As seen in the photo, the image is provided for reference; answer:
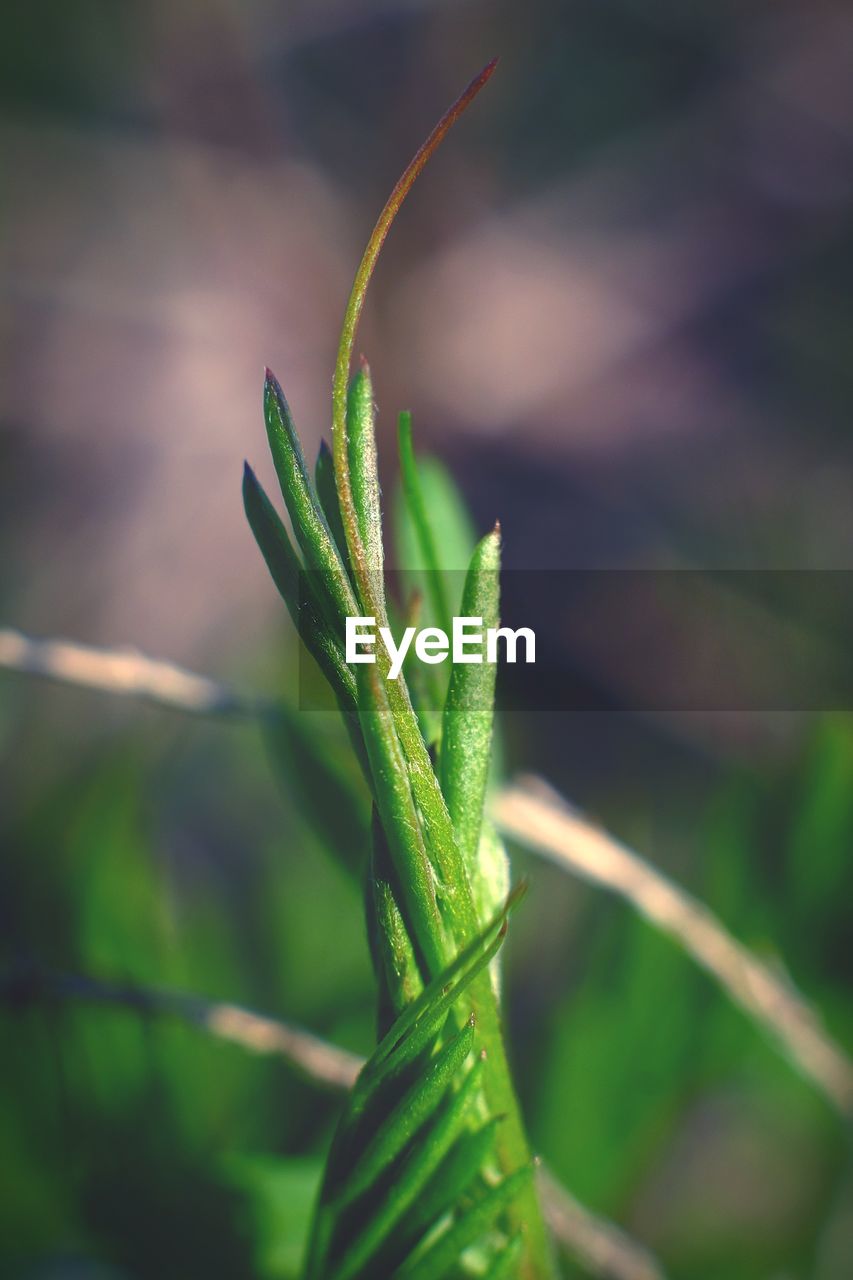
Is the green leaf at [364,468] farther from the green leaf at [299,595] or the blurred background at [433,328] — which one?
the blurred background at [433,328]

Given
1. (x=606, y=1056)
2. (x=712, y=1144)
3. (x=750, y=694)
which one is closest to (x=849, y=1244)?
(x=712, y=1144)

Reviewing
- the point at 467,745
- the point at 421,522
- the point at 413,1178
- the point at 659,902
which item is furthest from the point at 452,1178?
the point at 659,902

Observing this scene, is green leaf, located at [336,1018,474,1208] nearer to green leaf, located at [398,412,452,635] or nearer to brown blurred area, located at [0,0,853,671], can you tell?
green leaf, located at [398,412,452,635]

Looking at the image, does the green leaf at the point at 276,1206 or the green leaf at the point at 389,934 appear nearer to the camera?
the green leaf at the point at 389,934

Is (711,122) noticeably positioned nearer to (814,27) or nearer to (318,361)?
(814,27)

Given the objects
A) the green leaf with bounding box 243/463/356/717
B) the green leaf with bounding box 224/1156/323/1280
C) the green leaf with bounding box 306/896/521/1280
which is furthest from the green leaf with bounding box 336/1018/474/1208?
the green leaf with bounding box 224/1156/323/1280

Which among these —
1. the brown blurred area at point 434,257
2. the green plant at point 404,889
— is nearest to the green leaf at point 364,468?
the green plant at point 404,889

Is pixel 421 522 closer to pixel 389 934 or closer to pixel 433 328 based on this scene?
pixel 389 934
